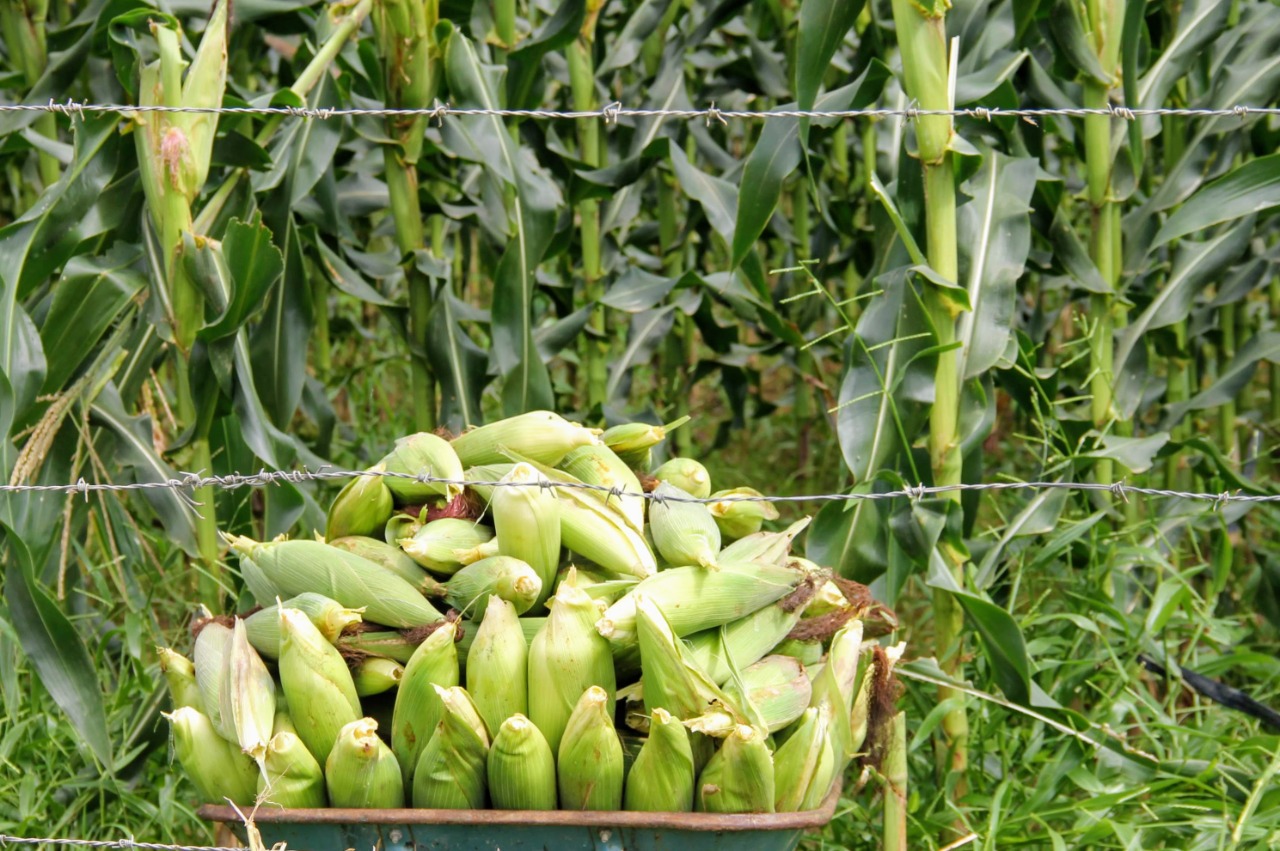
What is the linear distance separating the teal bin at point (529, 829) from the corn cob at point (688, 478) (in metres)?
0.50

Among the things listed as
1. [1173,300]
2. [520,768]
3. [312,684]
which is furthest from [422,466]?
[1173,300]

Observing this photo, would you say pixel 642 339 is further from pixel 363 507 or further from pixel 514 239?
pixel 363 507

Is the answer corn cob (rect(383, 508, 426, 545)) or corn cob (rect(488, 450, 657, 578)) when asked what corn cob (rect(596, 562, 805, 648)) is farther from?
corn cob (rect(383, 508, 426, 545))

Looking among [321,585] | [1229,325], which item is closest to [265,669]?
[321,585]

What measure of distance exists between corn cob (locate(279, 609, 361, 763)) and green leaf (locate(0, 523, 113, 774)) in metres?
0.80

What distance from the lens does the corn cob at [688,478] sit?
1.67 meters

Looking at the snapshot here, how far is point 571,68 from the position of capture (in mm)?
2982

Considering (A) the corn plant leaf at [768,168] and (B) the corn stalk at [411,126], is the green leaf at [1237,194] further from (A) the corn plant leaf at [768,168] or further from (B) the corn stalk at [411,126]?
(B) the corn stalk at [411,126]

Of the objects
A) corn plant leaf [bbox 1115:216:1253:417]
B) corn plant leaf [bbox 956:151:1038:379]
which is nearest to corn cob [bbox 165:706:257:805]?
corn plant leaf [bbox 956:151:1038:379]

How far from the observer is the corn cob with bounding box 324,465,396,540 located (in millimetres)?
1550

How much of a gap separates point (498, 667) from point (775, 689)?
0.31 metres

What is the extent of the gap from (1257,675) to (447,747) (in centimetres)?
198

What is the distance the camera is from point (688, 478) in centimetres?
167

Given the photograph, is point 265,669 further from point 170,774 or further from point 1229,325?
point 1229,325
